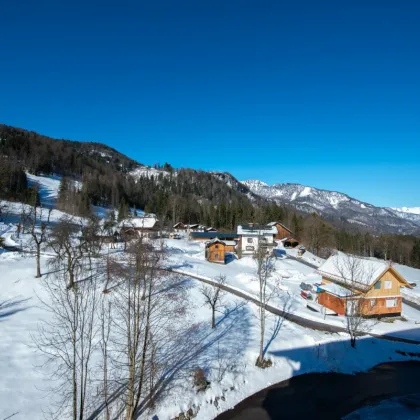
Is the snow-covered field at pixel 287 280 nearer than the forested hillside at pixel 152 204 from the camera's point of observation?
Yes

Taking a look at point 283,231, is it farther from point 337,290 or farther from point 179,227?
point 337,290

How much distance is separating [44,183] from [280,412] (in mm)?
127504

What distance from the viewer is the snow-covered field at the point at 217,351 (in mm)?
15406

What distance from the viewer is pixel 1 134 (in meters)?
147

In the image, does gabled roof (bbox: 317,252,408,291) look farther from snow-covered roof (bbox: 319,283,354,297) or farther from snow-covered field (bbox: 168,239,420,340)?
snow-covered field (bbox: 168,239,420,340)

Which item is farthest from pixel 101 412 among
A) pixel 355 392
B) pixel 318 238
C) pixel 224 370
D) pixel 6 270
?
pixel 318 238

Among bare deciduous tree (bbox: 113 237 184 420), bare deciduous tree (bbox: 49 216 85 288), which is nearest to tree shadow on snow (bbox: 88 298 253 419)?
bare deciduous tree (bbox: 113 237 184 420)

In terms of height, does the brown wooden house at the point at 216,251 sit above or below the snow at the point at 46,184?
below

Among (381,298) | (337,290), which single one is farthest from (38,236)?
(381,298)

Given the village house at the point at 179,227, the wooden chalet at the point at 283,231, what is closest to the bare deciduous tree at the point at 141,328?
the wooden chalet at the point at 283,231

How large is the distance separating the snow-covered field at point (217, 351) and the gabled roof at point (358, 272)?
466 centimetres

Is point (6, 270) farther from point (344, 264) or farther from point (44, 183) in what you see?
point (44, 183)

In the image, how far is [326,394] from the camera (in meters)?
17.9

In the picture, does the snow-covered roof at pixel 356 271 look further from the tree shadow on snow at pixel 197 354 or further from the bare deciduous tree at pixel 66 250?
the bare deciduous tree at pixel 66 250
